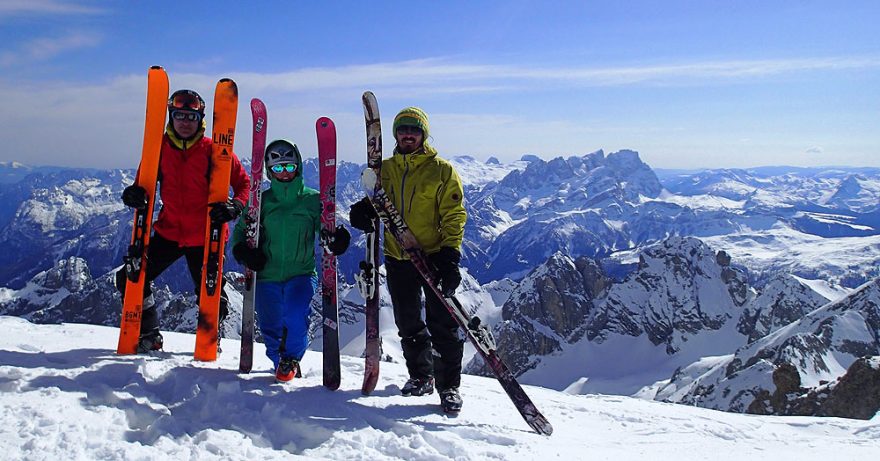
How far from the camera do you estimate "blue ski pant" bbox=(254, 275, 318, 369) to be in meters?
7.20

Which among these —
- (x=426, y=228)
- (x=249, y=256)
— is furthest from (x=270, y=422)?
(x=426, y=228)

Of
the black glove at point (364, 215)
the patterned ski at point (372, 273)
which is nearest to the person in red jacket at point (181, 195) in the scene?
the black glove at point (364, 215)

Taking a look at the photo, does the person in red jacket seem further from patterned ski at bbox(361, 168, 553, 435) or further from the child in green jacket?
patterned ski at bbox(361, 168, 553, 435)

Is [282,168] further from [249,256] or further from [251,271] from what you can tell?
[251,271]

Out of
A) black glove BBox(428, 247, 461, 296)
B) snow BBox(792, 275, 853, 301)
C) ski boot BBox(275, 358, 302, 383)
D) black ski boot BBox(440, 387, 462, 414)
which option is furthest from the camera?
snow BBox(792, 275, 853, 301)

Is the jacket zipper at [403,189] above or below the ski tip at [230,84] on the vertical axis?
below

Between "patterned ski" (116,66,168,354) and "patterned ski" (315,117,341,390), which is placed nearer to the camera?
"patterned ski" (315,117,341,390)

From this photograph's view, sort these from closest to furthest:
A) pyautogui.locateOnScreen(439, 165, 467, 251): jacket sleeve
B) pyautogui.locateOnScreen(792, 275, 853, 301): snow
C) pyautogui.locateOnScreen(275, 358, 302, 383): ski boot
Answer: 1. pyautogui.locateOnScreen(439, 165, 467, 251): jacket sleeve
2. pyautogui.locateOnScreen(275, 358, 302, 383): ski boot
3. pyautogui.locateOnScreen(792, 275, 853, 301): snow

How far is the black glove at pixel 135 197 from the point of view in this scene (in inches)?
280

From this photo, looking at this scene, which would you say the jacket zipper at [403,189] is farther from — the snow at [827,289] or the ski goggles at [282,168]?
the snow at [827,289]

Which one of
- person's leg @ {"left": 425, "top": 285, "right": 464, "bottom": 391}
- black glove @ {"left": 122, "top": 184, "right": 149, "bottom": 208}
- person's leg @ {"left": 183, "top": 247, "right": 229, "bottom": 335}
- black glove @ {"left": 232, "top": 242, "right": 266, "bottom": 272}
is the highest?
black glove @ {"left": 122, "top": 184, "right": 149, "bottom": 208}

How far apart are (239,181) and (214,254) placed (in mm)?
1078

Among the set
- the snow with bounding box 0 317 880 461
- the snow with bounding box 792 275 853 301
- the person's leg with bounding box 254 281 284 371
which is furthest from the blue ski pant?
the snow with bounding box 792 275 853 301

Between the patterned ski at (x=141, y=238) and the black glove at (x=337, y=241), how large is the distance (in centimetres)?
227
